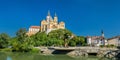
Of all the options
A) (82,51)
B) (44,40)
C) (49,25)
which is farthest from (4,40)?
(49,25)

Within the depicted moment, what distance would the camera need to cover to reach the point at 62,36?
4003 inches

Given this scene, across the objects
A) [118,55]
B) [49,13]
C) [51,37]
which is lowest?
[118,55]

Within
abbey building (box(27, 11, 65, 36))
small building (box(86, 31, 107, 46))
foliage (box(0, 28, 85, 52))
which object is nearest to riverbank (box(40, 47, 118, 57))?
foliage (box(0, 28, 85, 52))

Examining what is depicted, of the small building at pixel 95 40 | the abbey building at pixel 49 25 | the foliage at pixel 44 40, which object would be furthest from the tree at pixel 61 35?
the abbey building at pixel 49 25

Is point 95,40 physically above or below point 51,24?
below

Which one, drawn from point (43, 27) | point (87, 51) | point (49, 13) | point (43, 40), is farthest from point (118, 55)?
point (49, 13)

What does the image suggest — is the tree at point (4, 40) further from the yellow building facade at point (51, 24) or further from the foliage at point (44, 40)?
the yellow building facade at point (51, 24)

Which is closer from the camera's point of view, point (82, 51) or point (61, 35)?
point (82, 51)

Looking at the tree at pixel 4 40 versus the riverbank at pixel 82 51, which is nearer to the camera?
the riverbank at pixel 82 51

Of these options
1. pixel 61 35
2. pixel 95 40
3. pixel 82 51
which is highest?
pixel 61 35

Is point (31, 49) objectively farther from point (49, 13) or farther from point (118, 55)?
point (49, 13)

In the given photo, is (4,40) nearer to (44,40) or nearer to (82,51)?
(44,40)

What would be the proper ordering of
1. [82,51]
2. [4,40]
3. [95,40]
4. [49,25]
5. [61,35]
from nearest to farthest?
[82,51] → [4,40] → [61,35] → [95,40] → [49,25]

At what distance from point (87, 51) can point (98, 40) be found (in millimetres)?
37888
